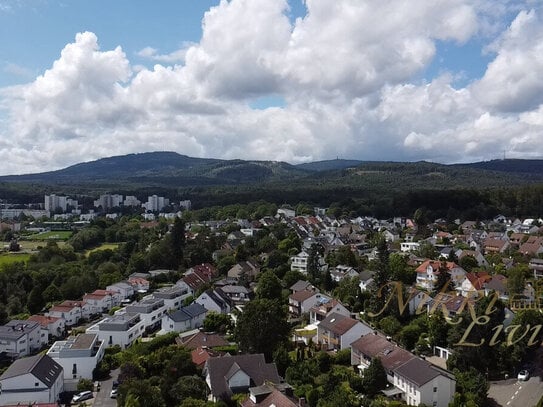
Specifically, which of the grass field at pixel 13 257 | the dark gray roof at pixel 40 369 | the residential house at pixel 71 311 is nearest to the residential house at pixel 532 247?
the residential house at pixel 71 311

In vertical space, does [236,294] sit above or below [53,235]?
above

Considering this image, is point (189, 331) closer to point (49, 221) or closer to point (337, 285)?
point (337, 285)

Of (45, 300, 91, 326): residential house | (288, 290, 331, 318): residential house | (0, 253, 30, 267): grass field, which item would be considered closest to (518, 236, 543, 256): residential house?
(288, 290, 331, 318): residential house

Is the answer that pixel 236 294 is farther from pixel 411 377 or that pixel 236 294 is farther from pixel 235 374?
pixel 411 377

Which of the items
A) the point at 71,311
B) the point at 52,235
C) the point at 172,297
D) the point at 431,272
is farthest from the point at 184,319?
the point at 52,235

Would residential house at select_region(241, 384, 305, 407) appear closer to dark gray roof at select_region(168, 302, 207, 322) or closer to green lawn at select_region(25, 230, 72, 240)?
dark gray roof at select_region(168, 302, 207, 322)

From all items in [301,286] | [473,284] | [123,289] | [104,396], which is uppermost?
[473,284]

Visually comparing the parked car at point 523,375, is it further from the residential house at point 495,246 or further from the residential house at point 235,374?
the residential house at point 495,246
